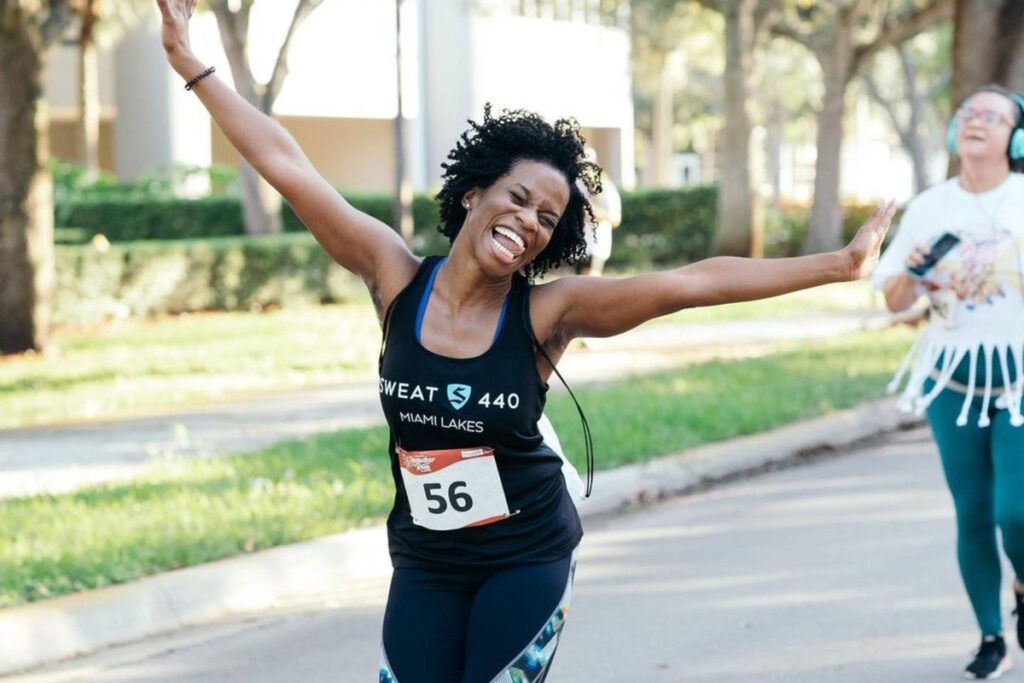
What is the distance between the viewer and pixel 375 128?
4725 centimetres

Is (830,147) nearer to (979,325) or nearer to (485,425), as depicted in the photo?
(979,325)

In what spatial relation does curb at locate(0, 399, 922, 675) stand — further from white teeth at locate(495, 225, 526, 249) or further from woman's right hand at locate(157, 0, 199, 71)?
white teeth at locate(495, 225, 526, 249)

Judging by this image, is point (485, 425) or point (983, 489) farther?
point (983, 489)

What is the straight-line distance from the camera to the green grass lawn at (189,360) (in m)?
13.1

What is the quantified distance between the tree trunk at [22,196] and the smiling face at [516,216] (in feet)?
42.8

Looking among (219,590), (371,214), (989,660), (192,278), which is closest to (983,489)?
(989,660)

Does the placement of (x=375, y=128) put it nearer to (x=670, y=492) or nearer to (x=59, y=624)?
(x=670, y=492)

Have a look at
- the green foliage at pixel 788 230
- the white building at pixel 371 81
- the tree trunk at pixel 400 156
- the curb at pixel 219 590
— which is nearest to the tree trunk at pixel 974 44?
the tree trunk at pixel 400 156

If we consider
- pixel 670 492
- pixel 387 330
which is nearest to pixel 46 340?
pixel 670 492

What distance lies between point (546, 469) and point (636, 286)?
477mm

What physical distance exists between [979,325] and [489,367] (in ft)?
9.24

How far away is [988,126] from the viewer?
5750 mm

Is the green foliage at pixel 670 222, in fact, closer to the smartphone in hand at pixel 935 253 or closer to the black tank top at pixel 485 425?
the smartphone in hand at pixel 935 253

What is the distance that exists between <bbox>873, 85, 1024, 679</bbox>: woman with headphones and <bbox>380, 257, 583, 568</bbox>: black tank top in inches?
96.4
